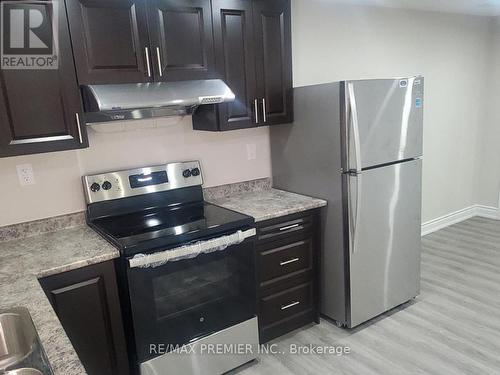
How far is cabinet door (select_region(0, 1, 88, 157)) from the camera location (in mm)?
1841

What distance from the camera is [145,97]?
2.03 meters

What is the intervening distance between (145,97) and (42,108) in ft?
1.61

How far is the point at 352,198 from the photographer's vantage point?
8.13 ft

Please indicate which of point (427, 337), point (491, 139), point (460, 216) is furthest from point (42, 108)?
point (491, 139)

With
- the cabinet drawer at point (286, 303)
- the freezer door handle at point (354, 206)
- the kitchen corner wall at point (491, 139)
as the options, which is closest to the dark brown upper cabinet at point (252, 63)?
the freezer door handle at point (354, 206)

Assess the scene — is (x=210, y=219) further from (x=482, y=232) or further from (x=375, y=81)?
Result: (x=482, y=232)

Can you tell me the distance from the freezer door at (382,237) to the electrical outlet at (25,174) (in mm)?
1851

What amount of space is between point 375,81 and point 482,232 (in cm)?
286

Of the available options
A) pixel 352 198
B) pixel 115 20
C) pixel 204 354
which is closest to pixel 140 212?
pixel 204 354

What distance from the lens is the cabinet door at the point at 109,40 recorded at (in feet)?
6.38

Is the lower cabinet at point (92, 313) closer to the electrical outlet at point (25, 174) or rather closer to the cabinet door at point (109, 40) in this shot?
the electrical outlet at point (25, 174)

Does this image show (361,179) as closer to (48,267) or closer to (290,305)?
(290,305)

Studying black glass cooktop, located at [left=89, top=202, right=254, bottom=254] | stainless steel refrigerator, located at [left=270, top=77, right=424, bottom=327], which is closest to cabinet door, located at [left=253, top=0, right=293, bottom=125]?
stainless steel refrigerator, located at [left=270, top=77, right=424, bottom=327]

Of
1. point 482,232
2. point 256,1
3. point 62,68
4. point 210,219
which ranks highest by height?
point 256,1
